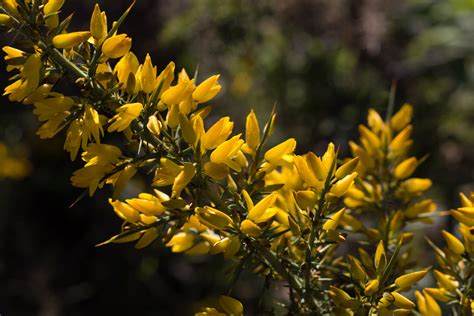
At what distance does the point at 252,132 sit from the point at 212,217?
211mm

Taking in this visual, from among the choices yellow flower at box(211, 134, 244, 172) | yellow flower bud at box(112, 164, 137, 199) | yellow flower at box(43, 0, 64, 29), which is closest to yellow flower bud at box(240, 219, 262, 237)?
yellow flower at box(211, 134, 244, 172)

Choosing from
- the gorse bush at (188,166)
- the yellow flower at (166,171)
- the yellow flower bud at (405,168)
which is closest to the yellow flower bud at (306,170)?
the gorse bush at (188,166)

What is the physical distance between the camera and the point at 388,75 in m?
3.09

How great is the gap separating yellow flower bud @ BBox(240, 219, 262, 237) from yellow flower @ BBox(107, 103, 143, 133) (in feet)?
0.87

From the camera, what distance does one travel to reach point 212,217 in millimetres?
1057

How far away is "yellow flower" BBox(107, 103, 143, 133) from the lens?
1031 mm

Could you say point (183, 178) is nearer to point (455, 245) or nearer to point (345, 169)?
point (345, 169)

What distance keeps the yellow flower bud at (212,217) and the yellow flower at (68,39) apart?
1.14 ft

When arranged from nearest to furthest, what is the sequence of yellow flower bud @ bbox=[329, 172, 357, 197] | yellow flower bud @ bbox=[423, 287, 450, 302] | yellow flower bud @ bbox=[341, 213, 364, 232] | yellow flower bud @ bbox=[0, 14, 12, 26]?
yellow flower bud @ bbox=[0, 14, 12, 26] < yellow flower bud @ bbox=[329, 172, 357, 197] < yellow flower bud @ bbox=[423, 287, 450, 302] < yellow flower bud @ bbox=[341, 213, 364, 232]

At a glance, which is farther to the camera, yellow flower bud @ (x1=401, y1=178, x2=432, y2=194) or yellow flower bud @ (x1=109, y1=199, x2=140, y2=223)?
yellow flower bud @ (x1=401, y1=178, x2=432, y2=194)

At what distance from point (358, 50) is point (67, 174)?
6.38 feet

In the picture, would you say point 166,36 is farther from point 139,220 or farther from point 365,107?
point 139,220

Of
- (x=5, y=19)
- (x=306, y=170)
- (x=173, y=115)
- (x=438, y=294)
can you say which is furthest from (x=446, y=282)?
(x=5, y=19)

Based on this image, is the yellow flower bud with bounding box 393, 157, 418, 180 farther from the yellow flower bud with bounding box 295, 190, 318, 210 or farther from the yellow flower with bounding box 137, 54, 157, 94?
the yellow flower with bounding box 137, 54, 157, 94
